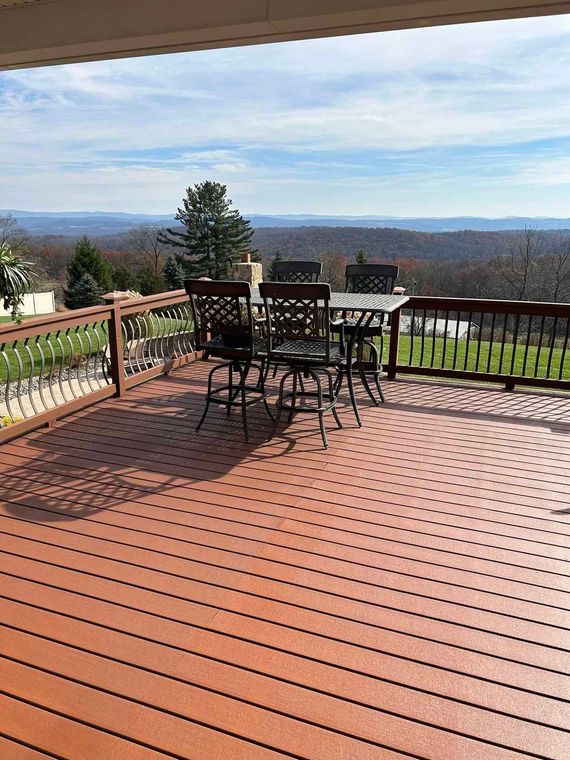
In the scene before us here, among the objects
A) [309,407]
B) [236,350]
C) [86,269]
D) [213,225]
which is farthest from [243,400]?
[213,225]

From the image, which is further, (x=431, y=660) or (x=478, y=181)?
(x=478, y=181)

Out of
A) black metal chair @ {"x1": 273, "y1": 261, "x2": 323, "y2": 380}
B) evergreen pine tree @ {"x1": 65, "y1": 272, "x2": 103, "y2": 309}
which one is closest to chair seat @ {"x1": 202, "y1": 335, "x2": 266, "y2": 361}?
black metal chair @ {"x1": 273, "y1": 261, "x2": 323, "y2": 380}

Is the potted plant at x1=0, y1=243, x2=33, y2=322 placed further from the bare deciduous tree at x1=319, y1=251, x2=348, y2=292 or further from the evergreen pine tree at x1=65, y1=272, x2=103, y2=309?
the evergreen pine tree at x1=65, y1=272, x2=103, y2=309

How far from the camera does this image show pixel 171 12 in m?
3.04

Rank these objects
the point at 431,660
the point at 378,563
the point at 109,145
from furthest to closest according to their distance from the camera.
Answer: the point at 109,145 → the point at 378,563 → the point at 431,660

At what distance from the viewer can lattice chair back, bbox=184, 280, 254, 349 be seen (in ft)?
10.7

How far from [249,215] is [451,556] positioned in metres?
32.3

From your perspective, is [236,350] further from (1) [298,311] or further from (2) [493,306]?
(2) [493,306]

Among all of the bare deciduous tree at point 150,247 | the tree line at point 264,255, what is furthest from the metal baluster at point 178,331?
the bare deciduous tree at point 150,247

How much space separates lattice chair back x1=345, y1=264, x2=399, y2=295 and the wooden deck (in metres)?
2.01

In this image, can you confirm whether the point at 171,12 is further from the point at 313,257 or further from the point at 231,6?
the point at 313,257

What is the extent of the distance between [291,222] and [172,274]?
7.89 meters

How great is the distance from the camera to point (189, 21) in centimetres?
301

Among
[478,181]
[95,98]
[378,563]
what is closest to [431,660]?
[378,563]
